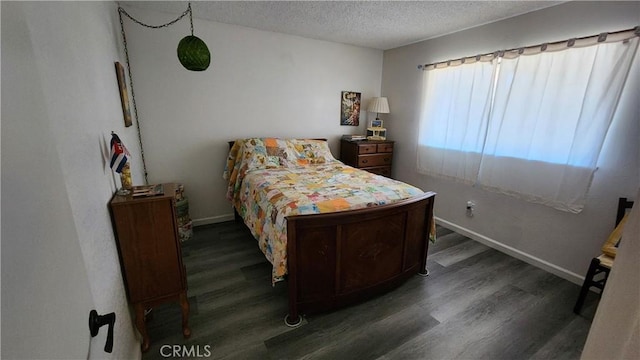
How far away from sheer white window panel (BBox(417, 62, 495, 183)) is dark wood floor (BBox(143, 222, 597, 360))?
3.99 ft

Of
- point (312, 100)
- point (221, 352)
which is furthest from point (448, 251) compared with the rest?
point (312, 100)

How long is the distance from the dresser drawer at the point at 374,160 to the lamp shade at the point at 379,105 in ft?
2.15

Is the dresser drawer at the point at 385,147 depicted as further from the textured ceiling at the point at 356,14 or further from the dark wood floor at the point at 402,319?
the dark wood floor at the point at 402,319

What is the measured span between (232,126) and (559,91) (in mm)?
3320

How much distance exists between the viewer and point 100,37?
166 centimetres

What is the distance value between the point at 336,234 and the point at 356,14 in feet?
7.34

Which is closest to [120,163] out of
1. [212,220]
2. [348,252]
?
[348,252]

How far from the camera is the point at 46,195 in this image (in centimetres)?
49

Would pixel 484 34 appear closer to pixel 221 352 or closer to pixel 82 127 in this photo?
pixel 82 127

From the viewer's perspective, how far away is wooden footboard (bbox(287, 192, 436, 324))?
5.64 feet

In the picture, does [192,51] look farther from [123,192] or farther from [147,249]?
[147,249]

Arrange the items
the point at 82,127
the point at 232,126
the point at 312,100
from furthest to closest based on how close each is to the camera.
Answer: the point at 312,100
the point at 232,126
the point at 82,127

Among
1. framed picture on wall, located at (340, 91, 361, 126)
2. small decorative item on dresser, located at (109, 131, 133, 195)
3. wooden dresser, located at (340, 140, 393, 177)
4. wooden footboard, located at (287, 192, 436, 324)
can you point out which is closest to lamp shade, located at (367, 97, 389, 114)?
framed picture on wall, located at (340, 91, 361, 126)

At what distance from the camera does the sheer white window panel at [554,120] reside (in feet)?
6.58
